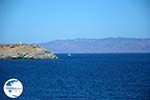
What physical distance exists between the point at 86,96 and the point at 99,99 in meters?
1.54

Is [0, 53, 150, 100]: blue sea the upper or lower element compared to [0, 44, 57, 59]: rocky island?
lower

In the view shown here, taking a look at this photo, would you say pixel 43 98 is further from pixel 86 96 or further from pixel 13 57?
pixel 13 57

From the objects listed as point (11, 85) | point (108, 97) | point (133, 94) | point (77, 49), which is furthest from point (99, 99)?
point (77, 49)

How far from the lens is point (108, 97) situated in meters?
17.6

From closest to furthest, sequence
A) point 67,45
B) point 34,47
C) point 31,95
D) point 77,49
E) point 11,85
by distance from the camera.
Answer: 1. point 11,85
2. point 31,95
3. point 34,47
4. point 67,45
5. point 77,49

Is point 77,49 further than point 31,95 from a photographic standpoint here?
Yes

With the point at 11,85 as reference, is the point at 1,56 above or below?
above

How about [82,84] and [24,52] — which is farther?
[24,52]

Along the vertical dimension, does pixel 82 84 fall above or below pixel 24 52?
below

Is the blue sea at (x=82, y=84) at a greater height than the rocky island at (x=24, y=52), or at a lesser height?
lesser

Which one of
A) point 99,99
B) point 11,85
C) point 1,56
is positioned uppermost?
point 1,56

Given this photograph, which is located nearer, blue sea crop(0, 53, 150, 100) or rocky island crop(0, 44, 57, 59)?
blue sea crop(0, 53, 150, 100)

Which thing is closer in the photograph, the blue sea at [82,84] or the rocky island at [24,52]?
Answer: the blue sea at [82,84]

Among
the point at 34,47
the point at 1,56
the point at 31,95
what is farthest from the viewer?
the point at 34,47
